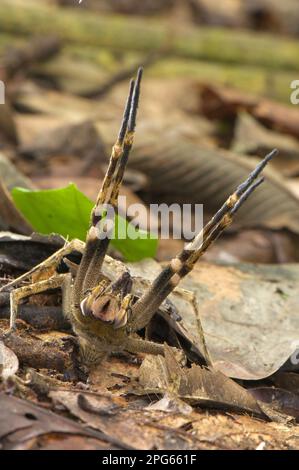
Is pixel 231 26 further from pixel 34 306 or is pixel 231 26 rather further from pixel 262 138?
pixel 34 306

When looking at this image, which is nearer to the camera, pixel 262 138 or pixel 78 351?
pixel 78 351

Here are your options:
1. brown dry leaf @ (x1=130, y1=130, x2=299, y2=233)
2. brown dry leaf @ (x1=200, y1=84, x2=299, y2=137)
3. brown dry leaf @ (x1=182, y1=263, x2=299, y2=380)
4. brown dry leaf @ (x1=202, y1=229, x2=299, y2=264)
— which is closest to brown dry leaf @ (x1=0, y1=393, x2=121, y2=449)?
brown dry leaf @ (x1=182, y1=263, x2=299, y2=380)

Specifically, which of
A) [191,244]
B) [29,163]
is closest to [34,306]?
[191,244]

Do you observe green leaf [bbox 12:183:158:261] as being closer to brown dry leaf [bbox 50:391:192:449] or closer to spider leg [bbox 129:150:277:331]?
spider leg [bbox 129:150:277:331]

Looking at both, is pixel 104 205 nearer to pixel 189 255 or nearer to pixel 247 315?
pixel 189 255

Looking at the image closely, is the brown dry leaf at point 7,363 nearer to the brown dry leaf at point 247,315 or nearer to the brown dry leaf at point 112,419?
the brown dry leaf at point 112,419

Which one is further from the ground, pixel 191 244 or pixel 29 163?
pixel 29 163

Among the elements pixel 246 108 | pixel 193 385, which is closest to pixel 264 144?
pixel 246 108
